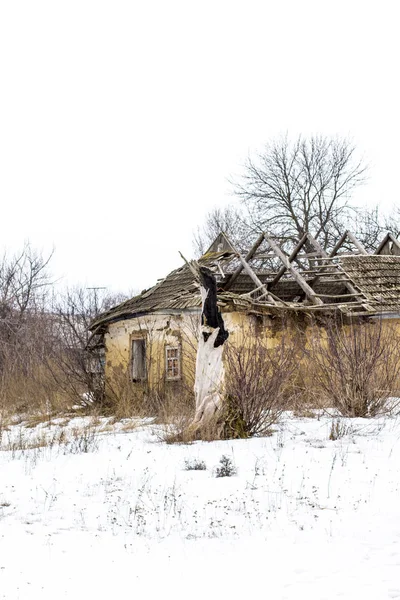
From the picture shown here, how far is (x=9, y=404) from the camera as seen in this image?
1805 centimetres

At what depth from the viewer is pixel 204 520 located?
646cm

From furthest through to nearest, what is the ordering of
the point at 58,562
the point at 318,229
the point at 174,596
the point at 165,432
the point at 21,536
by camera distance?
the point at 318,229
the point at 165,432
the point at 21,536
the point at 58,562
the point at 174,596

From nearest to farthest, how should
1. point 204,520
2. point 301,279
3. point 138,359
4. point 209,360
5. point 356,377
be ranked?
point 204,520, point 209,360, point 356,377, point 301,279, point 138,359

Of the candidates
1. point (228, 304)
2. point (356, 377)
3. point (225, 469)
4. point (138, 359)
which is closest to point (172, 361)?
point (138, 359)

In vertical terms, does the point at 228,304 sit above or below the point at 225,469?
above

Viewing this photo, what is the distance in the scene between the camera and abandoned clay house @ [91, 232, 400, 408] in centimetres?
1688

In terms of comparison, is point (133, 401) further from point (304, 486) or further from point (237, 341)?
point (304, 486)

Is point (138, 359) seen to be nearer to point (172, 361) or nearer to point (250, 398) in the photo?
point (172, 361)

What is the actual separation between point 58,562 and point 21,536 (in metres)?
0.78

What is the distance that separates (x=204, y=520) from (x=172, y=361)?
11352mm

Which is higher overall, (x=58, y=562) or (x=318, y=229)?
(x=318, y=229)

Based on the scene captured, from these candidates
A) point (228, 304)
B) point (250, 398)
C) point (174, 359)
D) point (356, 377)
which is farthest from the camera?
point (174, 359)

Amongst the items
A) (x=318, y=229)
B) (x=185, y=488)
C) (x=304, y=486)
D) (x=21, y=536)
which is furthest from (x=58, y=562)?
(x=318, y=229)

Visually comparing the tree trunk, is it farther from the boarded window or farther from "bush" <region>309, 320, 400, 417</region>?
the boarded window
